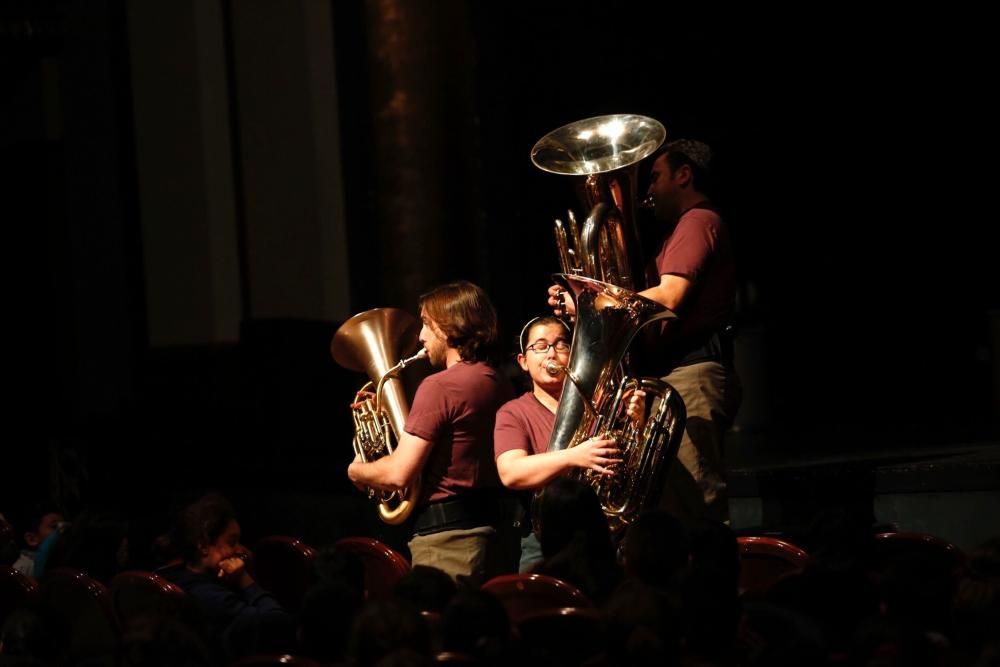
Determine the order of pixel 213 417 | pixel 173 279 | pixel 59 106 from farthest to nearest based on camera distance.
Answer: pixel 59 106 < pixel 173 279 < pixel 213 417

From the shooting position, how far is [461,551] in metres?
3.95

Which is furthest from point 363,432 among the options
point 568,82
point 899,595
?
point 568,82

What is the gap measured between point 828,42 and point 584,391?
552 cm

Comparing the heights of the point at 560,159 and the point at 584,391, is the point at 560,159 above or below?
above

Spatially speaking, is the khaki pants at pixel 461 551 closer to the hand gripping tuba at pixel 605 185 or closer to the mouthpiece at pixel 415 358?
the mouthpiece at pixel 415 358

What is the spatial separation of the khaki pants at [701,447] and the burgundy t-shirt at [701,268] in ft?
0.44

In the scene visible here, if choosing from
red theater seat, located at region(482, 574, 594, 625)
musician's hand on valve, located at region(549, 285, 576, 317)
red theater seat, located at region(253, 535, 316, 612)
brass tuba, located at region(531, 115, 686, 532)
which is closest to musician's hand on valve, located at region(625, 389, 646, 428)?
brass tuba, located at region(531, 115, 686, 532)

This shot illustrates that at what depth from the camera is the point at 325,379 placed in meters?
7.46

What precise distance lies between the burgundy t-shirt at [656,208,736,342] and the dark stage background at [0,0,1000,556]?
1.53m

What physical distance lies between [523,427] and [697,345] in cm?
73

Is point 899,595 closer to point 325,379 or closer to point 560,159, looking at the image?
point 560,159

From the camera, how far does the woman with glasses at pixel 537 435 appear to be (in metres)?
3.82

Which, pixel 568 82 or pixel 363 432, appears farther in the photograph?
pixel 568 82

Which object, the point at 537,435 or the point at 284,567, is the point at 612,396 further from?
the point at 284,567
